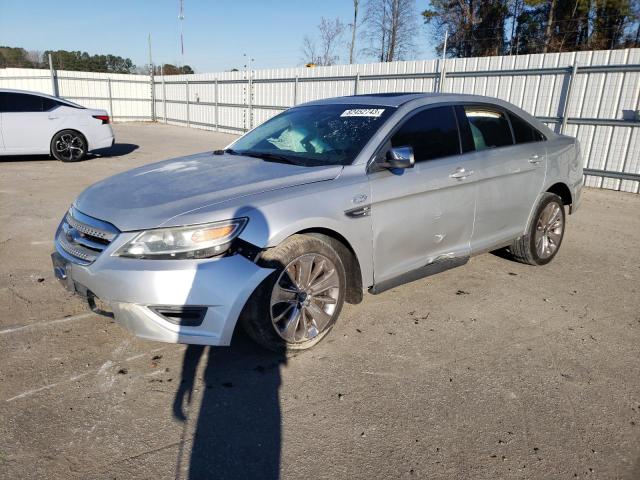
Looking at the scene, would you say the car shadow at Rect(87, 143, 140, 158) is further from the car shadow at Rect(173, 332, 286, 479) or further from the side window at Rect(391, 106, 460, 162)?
the car shadow at Rect(173, 332, 286, 479)

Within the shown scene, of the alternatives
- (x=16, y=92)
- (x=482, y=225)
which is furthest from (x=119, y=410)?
(x=16, y=92)

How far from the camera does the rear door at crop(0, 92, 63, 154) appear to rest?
35.4 ft

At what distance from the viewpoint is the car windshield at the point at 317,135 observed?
364cm

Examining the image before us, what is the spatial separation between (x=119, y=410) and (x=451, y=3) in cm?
3731

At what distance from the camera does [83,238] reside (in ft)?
10.1

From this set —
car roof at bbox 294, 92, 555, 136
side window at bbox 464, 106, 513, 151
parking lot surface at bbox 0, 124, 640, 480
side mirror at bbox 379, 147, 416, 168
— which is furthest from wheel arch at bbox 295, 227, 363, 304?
side window at bbox 464, 106, 513, 151

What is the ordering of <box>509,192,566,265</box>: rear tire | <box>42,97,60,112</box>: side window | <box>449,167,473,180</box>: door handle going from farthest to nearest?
<box>42,97,60,112</box>: side window → <box>509,192,566,265</box>: rear tire → <box>449,167,473,180</box>: door handle

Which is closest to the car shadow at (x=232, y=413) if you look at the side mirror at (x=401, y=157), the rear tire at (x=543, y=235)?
the side mirror at (x=401, y=157)

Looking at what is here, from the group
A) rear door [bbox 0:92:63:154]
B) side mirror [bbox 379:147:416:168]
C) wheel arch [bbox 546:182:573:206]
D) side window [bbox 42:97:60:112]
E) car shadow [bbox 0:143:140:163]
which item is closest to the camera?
side mirror [bbox 379:147:416:168]

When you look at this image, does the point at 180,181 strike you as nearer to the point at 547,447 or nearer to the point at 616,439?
the point at 547,447

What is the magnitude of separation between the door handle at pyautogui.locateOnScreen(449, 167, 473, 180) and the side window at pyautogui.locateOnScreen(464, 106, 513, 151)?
0.38 m

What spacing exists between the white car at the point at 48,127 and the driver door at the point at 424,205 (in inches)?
405

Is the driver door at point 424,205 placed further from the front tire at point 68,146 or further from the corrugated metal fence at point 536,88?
the front tire at point 68,146

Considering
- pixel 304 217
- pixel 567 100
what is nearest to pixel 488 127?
pixel 304 217
